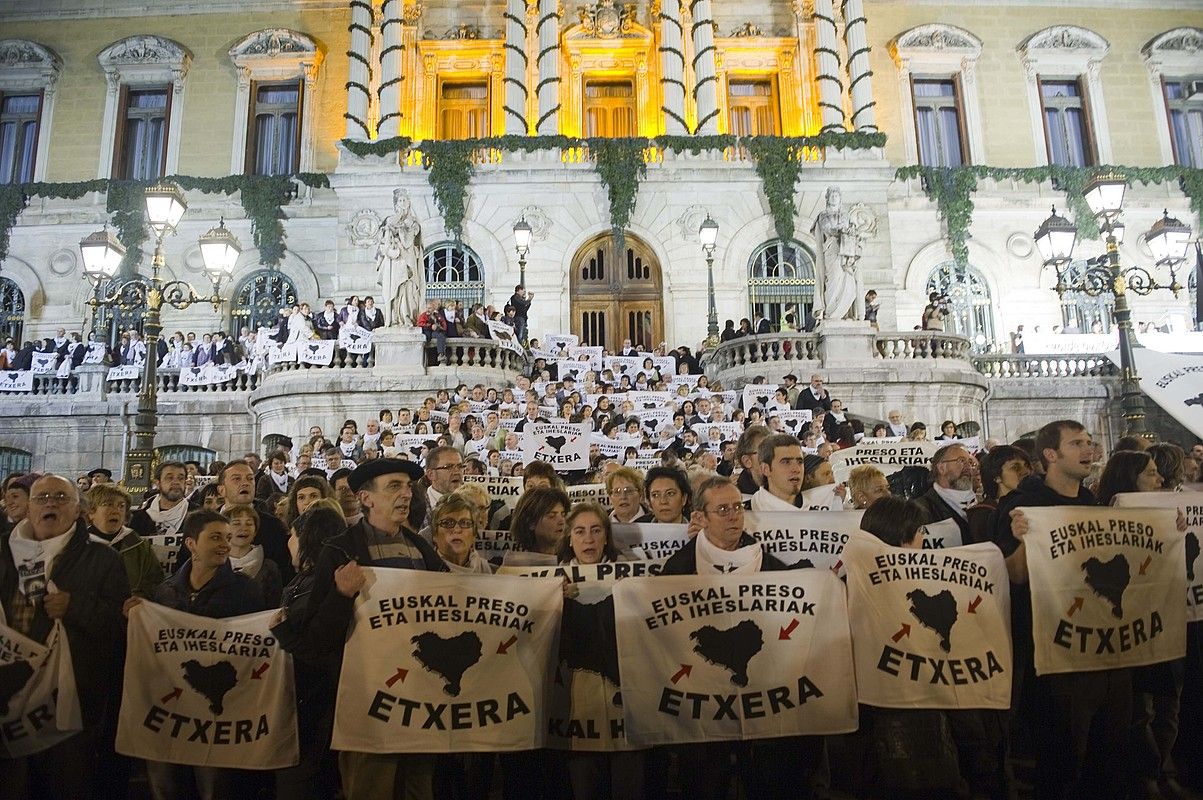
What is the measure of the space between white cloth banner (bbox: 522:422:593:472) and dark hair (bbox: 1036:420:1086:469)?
7012 millimetres

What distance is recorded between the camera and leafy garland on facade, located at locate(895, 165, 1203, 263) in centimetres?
2662

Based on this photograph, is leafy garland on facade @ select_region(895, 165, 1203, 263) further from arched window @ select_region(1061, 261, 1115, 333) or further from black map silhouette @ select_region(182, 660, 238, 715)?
black map silhouette @ select_region(182, 660, 238, 715)

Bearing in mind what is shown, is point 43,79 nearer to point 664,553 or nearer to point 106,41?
point 106,41

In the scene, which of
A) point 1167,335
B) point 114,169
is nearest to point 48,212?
point 114,169

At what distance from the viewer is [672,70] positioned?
25.7 metres

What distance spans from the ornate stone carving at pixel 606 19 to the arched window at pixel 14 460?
20.0 metres

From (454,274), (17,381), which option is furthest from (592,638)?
(454,274)

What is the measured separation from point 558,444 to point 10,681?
7.72 metres

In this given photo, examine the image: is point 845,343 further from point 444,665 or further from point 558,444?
point 444,665

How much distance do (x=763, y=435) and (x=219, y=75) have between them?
91.9 feet

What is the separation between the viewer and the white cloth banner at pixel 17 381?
66.4 feet

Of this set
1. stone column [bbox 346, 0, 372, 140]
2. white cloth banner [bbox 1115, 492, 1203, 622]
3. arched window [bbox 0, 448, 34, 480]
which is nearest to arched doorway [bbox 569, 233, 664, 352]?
stone column [bbox 346, 0, 372, 140]

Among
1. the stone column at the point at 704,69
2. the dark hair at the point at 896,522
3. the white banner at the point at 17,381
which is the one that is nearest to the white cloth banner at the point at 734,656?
the dark hair at the point at 896,522

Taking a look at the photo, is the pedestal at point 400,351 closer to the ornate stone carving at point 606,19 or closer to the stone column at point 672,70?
the stone column at point 672,70
